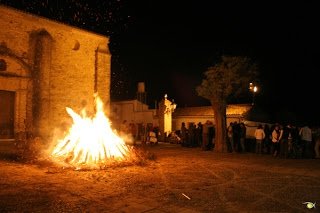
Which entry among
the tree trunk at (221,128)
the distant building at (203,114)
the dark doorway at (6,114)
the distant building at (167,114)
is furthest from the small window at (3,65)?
the distant building at (203,114)

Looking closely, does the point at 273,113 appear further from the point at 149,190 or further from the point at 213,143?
the point at 149,190

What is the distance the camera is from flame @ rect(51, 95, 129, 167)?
11891 millimetres

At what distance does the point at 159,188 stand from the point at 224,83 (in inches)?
422

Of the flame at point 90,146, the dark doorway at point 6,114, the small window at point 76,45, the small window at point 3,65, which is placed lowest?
the flame at point 90,146

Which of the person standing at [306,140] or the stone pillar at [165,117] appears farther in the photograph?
the stone pillar at [165,117]

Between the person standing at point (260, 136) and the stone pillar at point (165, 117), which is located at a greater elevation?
the stone pillar at point (165, 117)

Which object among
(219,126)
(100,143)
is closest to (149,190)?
(100,143)

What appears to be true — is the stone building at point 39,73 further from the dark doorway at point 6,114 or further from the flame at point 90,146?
the flame at point 90,146

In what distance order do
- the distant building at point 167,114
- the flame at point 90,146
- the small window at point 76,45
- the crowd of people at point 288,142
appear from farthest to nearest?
1. the distant building at point 167,114
2. the small window at point 76,45
3. the crowd of people at point 288,142
4. the flame at point 90,146

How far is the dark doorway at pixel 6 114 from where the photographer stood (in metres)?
21.6

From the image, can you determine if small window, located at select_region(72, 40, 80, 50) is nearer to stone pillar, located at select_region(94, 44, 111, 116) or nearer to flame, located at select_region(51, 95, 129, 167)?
stone pillar, located at select_region(94, 44, 111, 116)

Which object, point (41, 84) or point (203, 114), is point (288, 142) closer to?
point (203, 114)

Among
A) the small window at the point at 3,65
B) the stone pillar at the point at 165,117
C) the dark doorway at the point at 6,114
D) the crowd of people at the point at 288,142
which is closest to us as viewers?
the crowd of people at the point at 288,142

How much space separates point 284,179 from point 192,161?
4.47 metres
